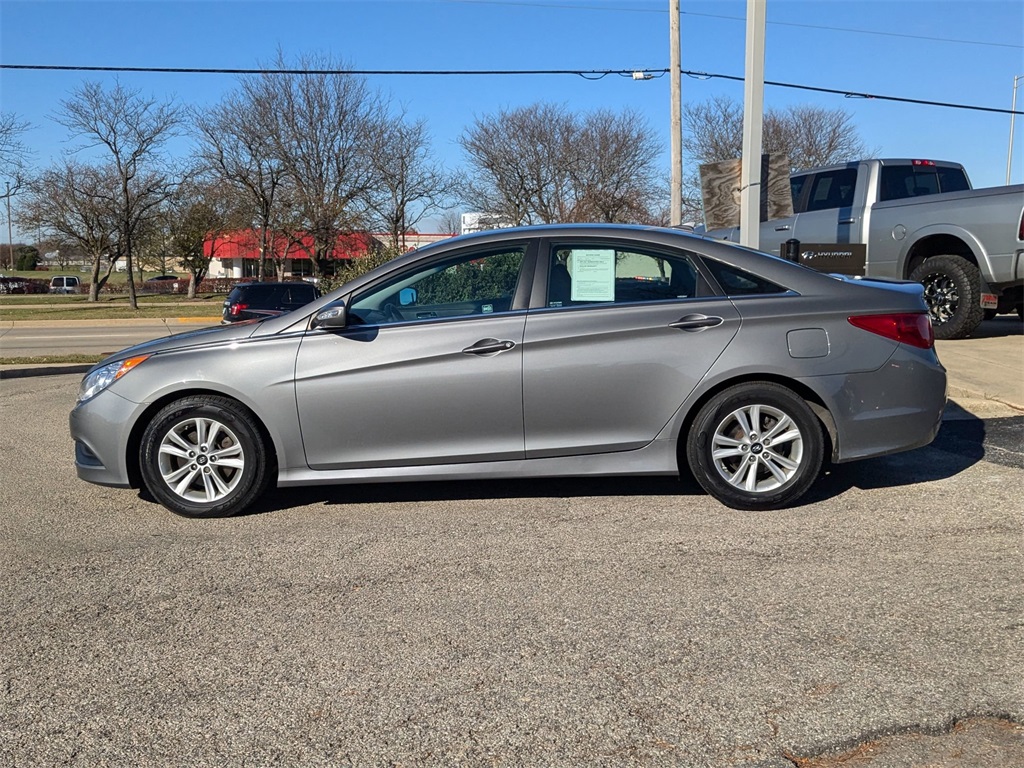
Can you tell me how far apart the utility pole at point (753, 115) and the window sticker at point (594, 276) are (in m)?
3.90

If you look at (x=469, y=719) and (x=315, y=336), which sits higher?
(x=315, y=336)

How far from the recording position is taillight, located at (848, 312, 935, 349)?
4918 mm

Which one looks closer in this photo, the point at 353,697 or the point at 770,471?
the point at 353,697

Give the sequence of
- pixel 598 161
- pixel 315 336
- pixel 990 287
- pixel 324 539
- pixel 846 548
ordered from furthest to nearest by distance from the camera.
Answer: pixel 598 161 < pixel 990 287 < pixel 315 336 < pixel 324 539 < pixel 846 548

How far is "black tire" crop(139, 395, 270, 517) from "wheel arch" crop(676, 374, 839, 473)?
94.6 inches

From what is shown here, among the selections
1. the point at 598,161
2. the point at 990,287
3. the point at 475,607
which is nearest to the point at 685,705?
the point at 475,607

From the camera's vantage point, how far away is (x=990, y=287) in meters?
9.67

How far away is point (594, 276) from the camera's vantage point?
511 centimetres

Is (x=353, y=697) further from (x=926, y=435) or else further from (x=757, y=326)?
(x=926, y=435)

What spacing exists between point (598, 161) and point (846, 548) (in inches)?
1407

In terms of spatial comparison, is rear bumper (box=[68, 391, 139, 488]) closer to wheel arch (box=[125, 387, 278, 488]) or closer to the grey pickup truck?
wheel arch (box=[125, 387, 278, 488])

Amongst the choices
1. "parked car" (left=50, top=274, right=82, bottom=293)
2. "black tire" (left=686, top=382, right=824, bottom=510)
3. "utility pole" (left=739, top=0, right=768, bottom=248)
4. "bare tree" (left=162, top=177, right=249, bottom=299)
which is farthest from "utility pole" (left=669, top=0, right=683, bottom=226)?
"parked car" (left=50, top=274, right=82, bottom=293)

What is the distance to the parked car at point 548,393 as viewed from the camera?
16.0ft

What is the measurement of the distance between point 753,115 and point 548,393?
4.95 m
